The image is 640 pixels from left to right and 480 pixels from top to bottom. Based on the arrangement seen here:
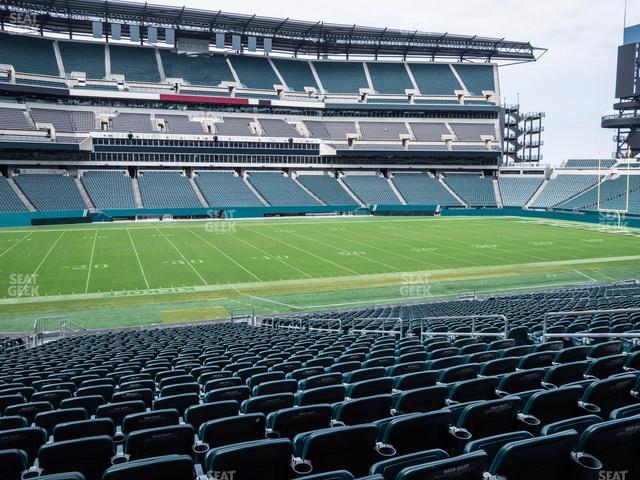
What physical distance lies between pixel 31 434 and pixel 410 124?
8106 cm

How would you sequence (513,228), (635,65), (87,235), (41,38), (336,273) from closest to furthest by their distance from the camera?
(336,273), (87,235), (513,228), (635,65), (41,38)

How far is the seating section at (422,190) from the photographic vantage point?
72.0m

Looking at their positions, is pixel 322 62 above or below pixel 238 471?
above

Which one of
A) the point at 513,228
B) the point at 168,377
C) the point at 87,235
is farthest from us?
the point at 513,228

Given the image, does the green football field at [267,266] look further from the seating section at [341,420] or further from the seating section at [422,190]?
the seating section at [422,190]

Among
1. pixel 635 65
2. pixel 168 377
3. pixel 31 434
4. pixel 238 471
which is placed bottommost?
pixel 168 377

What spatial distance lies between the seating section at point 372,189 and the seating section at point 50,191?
34855mm

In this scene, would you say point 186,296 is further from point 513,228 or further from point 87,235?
point 513,228

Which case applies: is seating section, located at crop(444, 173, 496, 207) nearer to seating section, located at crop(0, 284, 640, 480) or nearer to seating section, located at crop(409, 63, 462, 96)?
seating section, located at crop(409, 63, 462, 96)

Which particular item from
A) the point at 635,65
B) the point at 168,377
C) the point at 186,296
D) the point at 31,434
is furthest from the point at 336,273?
the point at 635,65

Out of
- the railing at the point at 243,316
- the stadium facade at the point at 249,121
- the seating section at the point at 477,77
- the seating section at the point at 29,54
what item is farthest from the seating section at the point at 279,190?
the railing at the point at 243,316

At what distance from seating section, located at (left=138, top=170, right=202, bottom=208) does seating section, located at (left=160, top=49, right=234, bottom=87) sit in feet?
47.9

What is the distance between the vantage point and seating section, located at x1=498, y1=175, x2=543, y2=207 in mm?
73812

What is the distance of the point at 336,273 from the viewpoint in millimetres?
31250
